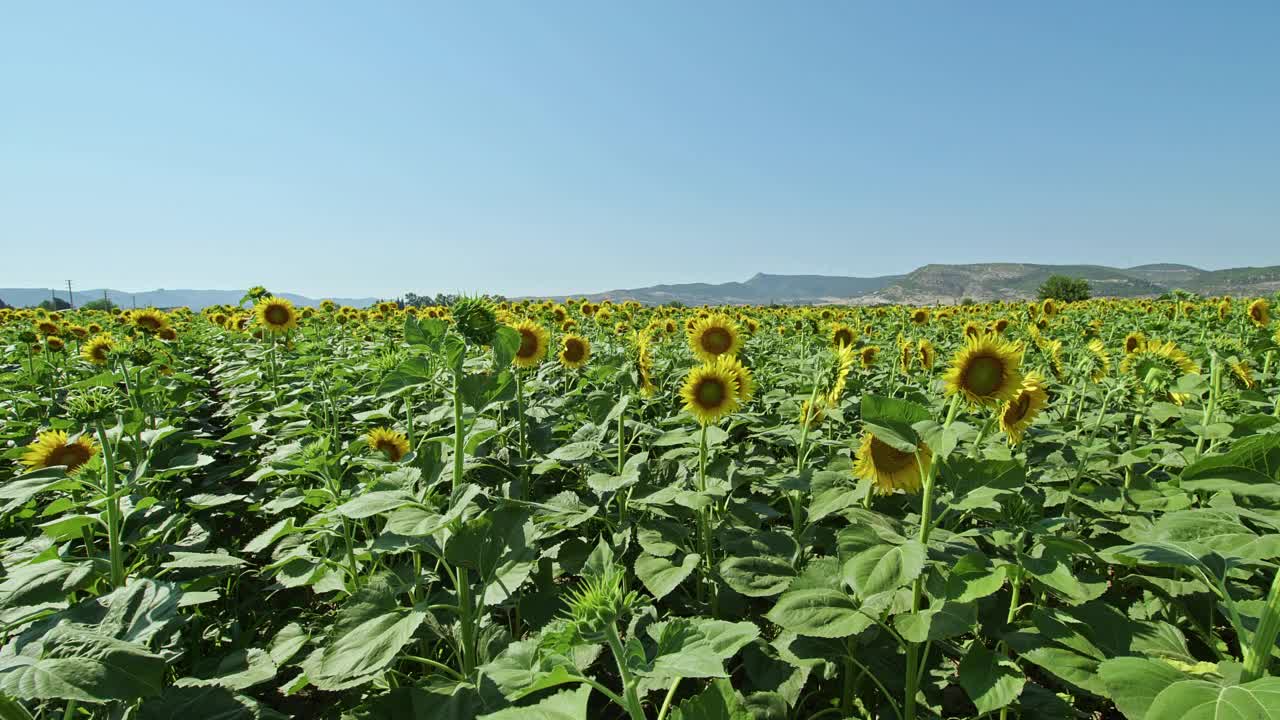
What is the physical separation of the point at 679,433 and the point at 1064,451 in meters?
2.09

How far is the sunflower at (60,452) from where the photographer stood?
2.94 m

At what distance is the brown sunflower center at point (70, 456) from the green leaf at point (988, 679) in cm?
416

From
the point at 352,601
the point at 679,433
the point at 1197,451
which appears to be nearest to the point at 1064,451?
the point at 1197,451

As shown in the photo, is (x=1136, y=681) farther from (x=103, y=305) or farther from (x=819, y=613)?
(x=103, y=305)

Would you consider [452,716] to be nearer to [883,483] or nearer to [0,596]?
[0,596]

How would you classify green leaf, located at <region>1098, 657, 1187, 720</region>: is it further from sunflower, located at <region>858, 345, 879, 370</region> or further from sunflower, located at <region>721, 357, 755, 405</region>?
sunflower, located at <region>858, 345, 879, 370</region>

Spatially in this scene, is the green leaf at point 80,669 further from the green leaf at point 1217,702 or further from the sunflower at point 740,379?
the sunflower at point 740,379

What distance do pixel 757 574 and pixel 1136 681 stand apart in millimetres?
1144

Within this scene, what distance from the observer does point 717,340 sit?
4070mm

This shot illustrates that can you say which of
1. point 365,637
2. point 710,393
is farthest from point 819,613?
point 710,393

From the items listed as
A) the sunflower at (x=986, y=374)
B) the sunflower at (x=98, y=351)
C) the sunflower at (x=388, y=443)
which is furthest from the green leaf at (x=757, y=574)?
the sunflower at (x=98, y=351)

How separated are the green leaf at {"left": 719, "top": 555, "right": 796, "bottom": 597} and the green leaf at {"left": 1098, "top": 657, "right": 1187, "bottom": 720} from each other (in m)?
0.99

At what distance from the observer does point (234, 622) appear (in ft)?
9.23

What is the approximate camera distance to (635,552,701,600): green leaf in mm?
2053
